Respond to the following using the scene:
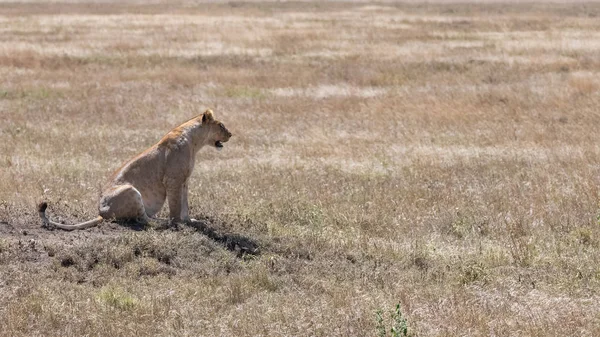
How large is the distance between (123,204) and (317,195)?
3.33 m

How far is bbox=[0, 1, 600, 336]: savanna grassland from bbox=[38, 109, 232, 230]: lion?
0.27 metres

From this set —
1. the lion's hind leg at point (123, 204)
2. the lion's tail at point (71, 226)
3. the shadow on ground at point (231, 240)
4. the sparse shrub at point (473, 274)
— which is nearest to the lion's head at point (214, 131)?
the shadow on ground at point (231, 240)

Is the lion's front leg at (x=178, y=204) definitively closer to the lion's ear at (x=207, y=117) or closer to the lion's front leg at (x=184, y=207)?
the lion's front leg at (x=184, y=207)

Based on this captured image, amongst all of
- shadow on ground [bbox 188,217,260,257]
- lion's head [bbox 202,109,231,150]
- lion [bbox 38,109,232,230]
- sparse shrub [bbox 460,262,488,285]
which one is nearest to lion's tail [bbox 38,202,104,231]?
Answer: lion [bbox 38,109,232,230]

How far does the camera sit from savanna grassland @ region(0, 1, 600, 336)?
23.5 feet

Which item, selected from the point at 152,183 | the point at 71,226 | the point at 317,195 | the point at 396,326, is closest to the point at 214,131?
the point at 152,183

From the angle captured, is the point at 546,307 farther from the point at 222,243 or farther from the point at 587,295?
the point at 222,243

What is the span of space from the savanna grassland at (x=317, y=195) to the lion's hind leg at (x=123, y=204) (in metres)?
0.23

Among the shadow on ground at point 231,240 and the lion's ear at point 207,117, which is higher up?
the lion's ear at point 207,117

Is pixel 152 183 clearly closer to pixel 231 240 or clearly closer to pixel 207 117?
pixel 207 117

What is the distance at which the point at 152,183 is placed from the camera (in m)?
9.50

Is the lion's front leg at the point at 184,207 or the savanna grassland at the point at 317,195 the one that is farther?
the lion's front leg at the point at 184,207

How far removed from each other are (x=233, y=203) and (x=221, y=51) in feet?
64.6

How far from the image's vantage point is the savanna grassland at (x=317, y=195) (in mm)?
7164
